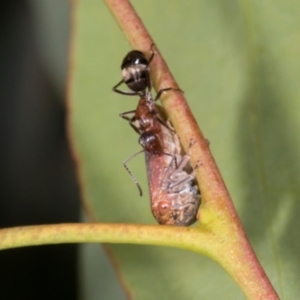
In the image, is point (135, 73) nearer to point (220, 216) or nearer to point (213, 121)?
point (213, 121)

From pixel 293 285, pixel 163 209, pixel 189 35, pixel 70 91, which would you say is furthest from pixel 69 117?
pixel 293 285

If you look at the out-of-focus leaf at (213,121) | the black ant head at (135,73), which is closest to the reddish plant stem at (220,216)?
the black ant head at (135,73)

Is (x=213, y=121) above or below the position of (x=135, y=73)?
below

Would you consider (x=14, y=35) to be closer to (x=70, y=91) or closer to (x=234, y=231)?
(x=70, y=91)

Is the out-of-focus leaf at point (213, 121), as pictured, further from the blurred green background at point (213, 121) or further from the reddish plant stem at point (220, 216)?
the reddish plant stem at point (220, 216)

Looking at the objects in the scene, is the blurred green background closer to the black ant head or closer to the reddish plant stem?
the black ant head

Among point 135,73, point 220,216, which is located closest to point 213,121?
point 135,73
